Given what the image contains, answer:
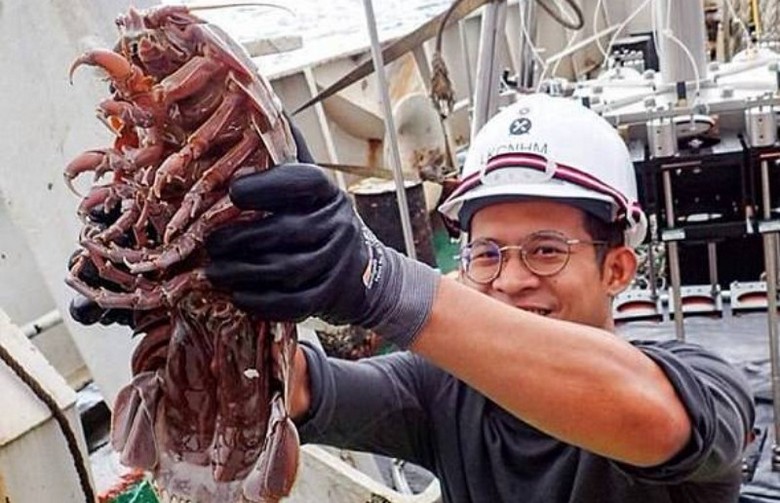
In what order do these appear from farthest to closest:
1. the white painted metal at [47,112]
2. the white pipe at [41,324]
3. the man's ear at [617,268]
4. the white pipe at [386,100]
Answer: the white pipe at [41,324] → the white painted metal at [47,112] → the white pipe at [386,100] → the man's ear at [617,268]

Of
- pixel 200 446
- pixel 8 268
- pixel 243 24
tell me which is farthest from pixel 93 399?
pixel 200 446

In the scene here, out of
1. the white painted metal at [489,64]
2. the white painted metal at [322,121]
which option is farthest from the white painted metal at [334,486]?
the white painted metal at [322,121]

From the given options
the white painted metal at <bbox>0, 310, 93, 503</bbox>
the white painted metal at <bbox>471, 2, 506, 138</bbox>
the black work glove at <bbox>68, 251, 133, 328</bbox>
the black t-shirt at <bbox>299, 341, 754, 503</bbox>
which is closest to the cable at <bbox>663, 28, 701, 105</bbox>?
the white painted metal at <bbox>471, 2, 506, 138</bbox>

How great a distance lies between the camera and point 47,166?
87.2 inches

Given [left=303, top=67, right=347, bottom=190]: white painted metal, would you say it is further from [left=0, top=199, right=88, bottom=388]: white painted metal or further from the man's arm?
the man's arm

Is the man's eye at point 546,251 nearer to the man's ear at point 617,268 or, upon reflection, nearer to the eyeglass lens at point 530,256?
the eyeglass lens at point 530,256

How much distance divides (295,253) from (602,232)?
26.9 inches

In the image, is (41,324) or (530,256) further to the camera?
(41,324)

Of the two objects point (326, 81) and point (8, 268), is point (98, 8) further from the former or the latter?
point (326, 81)

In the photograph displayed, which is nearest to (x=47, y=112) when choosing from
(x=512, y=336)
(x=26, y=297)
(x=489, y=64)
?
(x=489, y=64)

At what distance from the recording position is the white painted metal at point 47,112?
2.15 m

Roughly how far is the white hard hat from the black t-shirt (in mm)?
235

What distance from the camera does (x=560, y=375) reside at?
51.3 inches

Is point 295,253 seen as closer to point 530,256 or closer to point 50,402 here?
point 530,256
